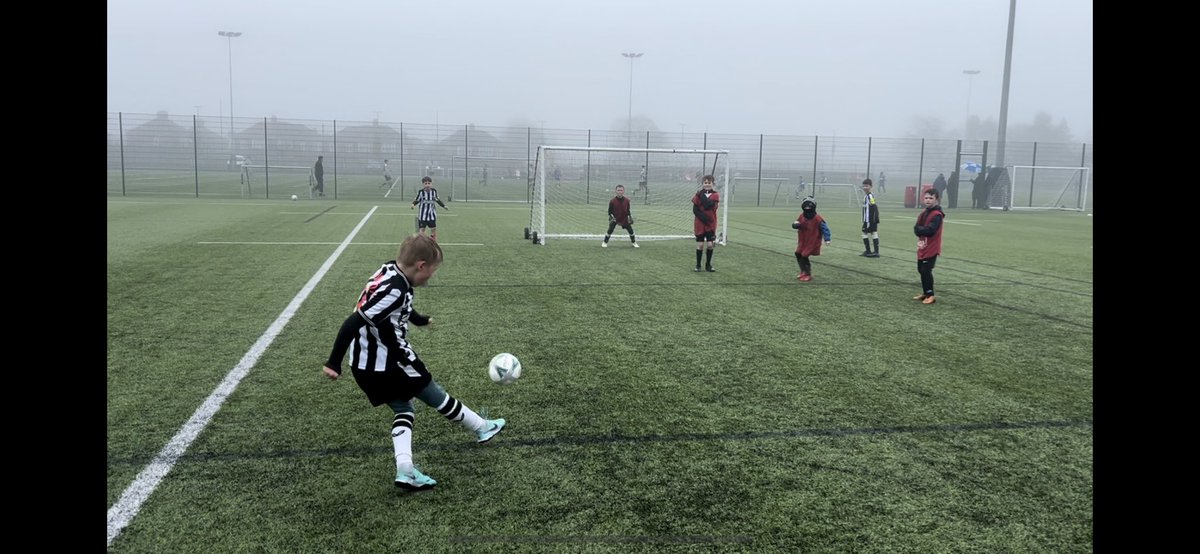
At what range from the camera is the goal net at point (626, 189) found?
1036 inches

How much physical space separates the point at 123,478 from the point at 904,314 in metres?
8.65

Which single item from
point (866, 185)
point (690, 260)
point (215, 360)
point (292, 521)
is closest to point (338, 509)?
point (292, 521)

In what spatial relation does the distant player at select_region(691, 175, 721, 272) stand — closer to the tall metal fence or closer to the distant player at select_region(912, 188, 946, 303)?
the distant player at select_region(912, 188, 946, 303)

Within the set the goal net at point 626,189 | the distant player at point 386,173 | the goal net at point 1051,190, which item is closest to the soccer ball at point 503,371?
the goal net at point 626,189

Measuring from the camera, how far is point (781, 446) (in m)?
4.91

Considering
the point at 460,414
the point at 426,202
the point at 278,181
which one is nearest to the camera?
the point at 460,414

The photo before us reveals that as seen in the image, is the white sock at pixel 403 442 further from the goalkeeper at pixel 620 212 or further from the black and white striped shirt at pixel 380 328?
the goalkeeper at pixel 620 212

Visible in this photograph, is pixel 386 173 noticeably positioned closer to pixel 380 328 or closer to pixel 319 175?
pixel 319 175

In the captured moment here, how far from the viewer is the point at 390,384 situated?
4301 mm

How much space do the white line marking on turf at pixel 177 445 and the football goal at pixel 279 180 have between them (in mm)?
38766

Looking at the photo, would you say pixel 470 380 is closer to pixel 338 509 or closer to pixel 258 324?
pixel 338 509

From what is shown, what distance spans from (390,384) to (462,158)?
4678 cm

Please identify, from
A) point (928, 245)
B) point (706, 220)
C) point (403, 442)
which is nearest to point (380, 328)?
point (403, 442)
